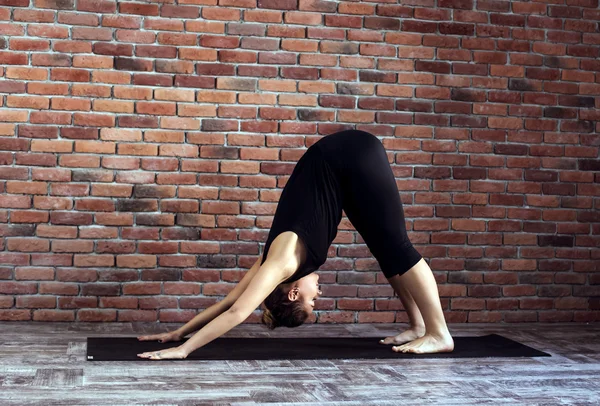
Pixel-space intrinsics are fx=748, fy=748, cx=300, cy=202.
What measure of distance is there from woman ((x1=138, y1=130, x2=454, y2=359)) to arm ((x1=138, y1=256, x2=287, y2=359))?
125 millimetres

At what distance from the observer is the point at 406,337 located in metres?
3.63

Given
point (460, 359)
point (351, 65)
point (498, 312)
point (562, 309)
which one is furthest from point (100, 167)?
point (562, 309)

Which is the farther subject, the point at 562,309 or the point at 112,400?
the point at 562,309

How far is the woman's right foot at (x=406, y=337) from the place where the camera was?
11.8 feet

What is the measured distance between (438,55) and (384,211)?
1.40 meters

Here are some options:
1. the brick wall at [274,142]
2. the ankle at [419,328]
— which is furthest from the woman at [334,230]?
the brick wall at [274,142]

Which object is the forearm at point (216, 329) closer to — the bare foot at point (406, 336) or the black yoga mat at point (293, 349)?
the black yoga mat at point (293, 349)

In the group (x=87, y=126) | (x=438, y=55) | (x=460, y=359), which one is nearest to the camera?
(x=460, y=359)

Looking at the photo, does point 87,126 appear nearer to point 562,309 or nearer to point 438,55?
point 438,55

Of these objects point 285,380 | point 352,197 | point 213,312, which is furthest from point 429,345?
point 213,312

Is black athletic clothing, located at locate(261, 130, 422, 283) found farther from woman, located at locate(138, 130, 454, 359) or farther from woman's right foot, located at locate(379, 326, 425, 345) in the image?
woman's right foot, located at locate(379, 326, 425, 345)

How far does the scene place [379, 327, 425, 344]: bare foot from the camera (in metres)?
3.61

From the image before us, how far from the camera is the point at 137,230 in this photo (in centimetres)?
407

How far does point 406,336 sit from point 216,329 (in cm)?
108
